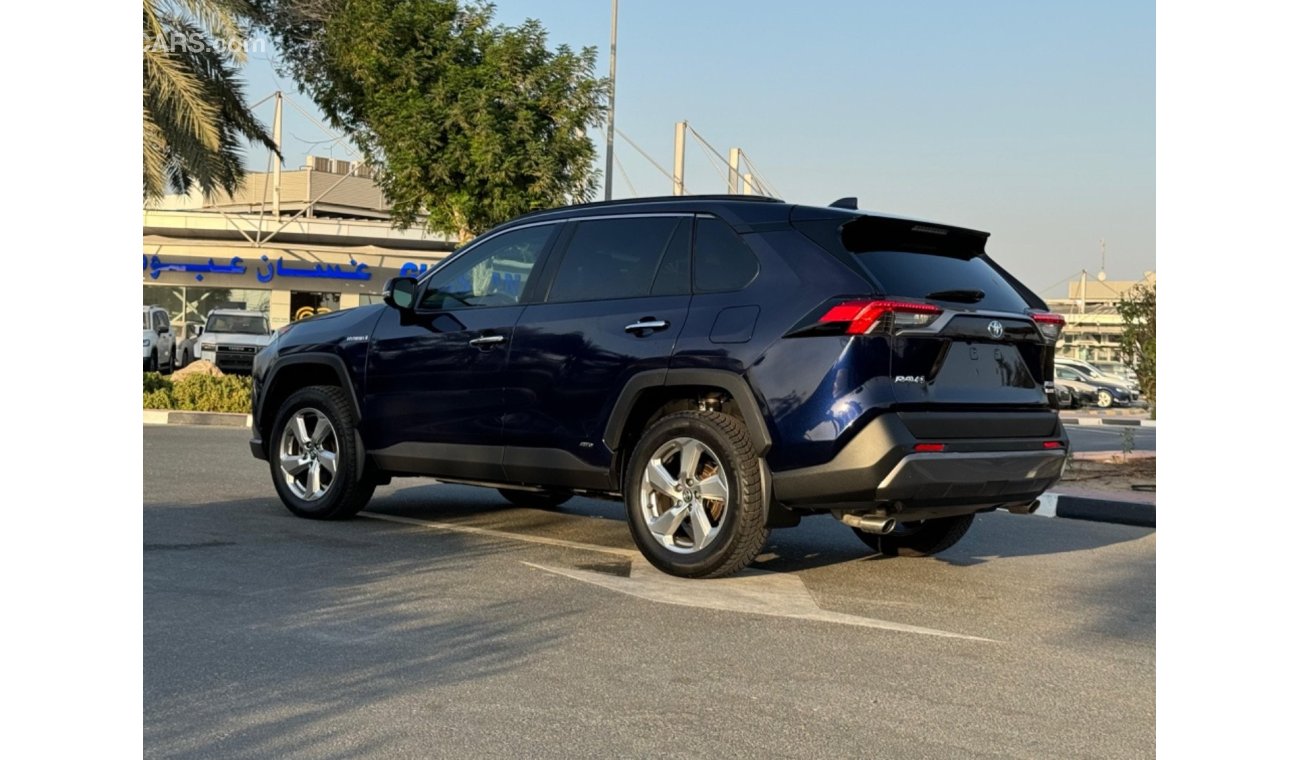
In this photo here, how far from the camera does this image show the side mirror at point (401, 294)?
8500mm

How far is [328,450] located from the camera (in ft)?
29.6

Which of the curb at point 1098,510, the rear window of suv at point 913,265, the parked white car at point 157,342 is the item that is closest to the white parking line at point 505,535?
the rear window of suv at point 913,265

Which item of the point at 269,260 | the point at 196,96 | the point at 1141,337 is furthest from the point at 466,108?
the point at 269,260

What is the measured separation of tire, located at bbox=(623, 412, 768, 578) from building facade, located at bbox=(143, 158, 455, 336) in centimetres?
4575

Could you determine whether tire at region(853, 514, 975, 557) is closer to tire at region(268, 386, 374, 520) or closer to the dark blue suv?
the dark blue suv

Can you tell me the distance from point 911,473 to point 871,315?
2.41ft

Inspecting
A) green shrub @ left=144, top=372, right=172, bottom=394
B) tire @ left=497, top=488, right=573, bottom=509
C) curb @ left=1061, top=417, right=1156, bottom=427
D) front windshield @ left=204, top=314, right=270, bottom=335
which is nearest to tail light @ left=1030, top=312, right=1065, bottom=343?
tire @ left=497, top=488, right=573, bottom=509

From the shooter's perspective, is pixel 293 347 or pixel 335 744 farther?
pixel 293 347

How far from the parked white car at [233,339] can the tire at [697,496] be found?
2588cm

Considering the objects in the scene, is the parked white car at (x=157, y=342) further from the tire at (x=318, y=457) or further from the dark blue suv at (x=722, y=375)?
the dark blue suv at (x=722, y=375)

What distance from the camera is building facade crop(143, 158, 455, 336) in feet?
174
